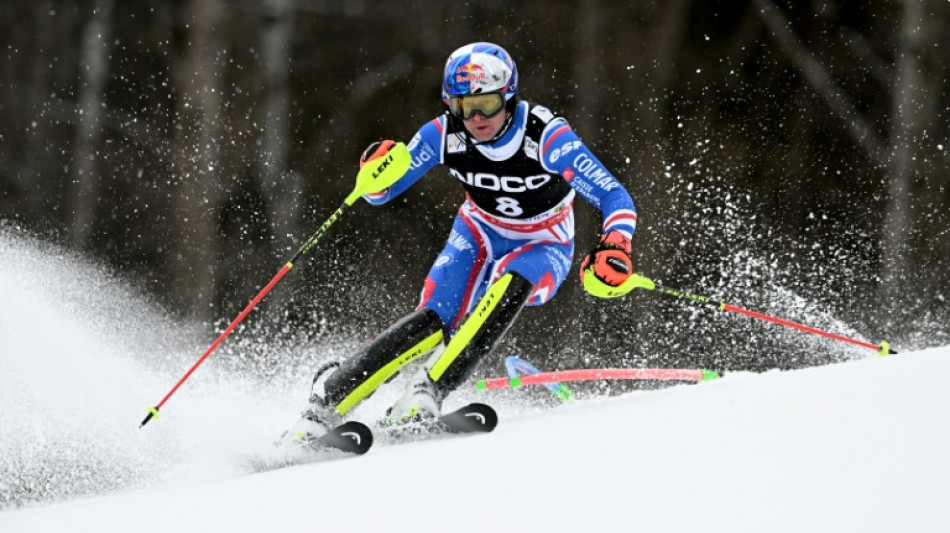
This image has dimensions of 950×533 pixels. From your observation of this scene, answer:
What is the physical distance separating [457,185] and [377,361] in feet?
23.5

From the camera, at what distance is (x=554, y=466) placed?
251 cm

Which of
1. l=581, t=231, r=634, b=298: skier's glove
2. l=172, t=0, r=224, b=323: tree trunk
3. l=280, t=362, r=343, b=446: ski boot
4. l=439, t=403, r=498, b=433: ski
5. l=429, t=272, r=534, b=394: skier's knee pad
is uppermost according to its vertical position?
l=581, t=231, r=634, b=298: skier's glove

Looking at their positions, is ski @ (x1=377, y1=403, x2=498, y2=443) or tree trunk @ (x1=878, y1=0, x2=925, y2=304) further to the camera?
tree trunk @ (x1=878, y1=0, x2=925, y2=304)

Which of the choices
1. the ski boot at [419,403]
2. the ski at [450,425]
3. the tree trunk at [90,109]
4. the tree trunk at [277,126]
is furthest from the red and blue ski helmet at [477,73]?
the tree trunk at [90,109]

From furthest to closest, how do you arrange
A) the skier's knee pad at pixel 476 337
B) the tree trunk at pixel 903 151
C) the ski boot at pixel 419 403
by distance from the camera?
the tree trunk at pixel 903 151
the skier's knee pad at pixel 476 337
the ski boot at pixel 419 403

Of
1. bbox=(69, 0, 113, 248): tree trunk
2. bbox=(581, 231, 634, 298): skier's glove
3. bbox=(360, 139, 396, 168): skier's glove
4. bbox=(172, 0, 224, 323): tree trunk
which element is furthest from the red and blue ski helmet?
bbox=(69, 0, 113, 248): tree trunk

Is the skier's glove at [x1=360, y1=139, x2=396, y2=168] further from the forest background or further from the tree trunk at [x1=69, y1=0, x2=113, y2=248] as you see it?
the tree trunk at [x1=69, y1=0, x2=113, y2=248]

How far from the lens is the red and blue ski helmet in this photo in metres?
3.84

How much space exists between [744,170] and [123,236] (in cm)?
701

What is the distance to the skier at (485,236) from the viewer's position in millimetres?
3746

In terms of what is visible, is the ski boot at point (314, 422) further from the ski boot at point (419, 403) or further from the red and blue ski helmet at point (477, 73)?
the red and blue ski helmet at point (477, 73)

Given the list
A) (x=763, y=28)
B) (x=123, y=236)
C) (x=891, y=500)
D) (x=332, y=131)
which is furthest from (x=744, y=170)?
(x=891, y=500)

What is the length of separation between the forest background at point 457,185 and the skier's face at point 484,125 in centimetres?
656

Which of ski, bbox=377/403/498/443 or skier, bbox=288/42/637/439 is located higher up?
skier, bbox=288/42/637/439
